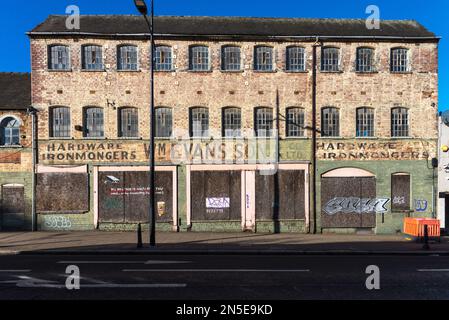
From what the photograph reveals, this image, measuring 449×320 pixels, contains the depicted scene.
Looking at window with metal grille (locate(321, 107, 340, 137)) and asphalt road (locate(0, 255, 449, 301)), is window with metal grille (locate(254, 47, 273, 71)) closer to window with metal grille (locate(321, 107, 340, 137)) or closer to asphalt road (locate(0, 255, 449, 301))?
window with metal grille (locate(321, 107, 340, 137))

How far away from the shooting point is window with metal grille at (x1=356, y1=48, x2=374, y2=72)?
20375 millimetres

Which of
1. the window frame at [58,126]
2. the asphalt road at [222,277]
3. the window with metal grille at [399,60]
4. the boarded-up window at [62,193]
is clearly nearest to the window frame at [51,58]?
the window frame at [58,126]

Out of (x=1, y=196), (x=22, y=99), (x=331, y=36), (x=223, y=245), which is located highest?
(x=331, y=36)

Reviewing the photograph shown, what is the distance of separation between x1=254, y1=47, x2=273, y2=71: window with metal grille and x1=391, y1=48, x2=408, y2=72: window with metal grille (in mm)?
6474

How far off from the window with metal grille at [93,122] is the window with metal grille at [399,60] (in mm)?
15564

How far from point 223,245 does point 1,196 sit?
12.2m

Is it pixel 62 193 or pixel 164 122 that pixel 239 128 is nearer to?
pixel 164 122

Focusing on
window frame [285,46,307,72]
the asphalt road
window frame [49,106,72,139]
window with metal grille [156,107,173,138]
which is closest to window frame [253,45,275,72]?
window frame [285,46,307,72]

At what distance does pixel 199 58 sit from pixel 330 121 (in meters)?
7.62

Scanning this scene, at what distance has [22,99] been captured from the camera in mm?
20375

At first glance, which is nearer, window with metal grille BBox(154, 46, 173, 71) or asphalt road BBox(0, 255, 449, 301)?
asphalt road BBox(0, 255, 449, 301)

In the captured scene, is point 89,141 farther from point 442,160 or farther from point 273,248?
point 442,160

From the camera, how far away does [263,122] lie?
795 inches
